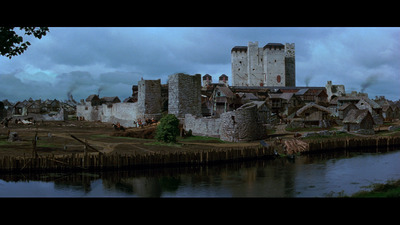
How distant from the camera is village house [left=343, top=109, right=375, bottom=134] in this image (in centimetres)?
3656

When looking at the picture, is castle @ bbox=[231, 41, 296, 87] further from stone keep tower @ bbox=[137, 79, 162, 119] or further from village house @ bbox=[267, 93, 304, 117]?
stone keep tower @ bbox=[137, 79, 162, 119]

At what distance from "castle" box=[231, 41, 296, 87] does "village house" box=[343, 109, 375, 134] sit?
1604 inches

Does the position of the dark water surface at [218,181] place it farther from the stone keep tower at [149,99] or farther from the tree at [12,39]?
the stone keep tower at [149,99]

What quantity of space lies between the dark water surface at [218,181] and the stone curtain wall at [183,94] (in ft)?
59.4

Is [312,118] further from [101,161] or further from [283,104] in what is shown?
[101,161]

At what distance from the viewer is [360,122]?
36656mm

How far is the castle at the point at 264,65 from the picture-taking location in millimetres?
77625

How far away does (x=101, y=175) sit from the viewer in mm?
19297

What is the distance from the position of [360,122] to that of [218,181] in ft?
81.3

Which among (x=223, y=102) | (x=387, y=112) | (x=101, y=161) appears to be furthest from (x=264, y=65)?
(x=101, y=161)

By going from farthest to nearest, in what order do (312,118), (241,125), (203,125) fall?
1. (312,118)
2. (203,125)
3. (241,125)

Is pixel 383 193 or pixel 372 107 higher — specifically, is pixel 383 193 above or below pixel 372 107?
below
